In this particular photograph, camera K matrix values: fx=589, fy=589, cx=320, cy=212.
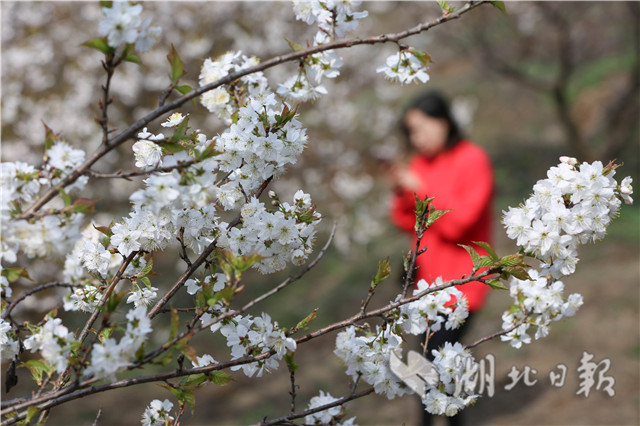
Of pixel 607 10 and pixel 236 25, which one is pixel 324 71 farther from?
pixel 607 10

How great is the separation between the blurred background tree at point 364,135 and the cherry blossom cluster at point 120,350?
136cm

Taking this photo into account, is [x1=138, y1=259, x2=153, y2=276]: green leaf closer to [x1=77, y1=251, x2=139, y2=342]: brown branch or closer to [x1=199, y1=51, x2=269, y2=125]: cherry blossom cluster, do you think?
[x1=77, y1=251, x2=139, y2=342]: brown branch

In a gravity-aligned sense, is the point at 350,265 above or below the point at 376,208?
below

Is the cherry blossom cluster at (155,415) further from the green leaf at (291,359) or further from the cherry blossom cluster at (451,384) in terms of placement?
the cherry blossom cluster at (451,384)

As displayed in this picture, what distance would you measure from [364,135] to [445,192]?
263 inches

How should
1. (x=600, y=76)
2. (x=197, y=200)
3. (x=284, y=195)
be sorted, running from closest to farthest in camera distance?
(x=197, y=200) → (x=284, y=195) → (x=600, y=76)

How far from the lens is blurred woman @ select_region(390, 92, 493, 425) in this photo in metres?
2.95

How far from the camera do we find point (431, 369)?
51.2 inches

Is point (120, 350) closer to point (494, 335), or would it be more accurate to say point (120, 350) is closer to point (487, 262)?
point (487, 262)

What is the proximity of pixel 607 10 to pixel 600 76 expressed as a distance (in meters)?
3.37

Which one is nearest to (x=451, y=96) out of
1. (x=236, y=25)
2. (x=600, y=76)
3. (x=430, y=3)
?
(x=600, y=76)

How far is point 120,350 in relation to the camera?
926 millimetres

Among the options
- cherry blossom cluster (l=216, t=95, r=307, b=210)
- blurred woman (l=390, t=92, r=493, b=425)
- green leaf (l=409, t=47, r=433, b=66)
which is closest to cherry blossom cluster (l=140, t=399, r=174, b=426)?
cherry blossom cluster (l=216, t=95, r=307, b=210)

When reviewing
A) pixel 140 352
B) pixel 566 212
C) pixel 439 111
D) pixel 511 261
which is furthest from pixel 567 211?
pixel 439 111
